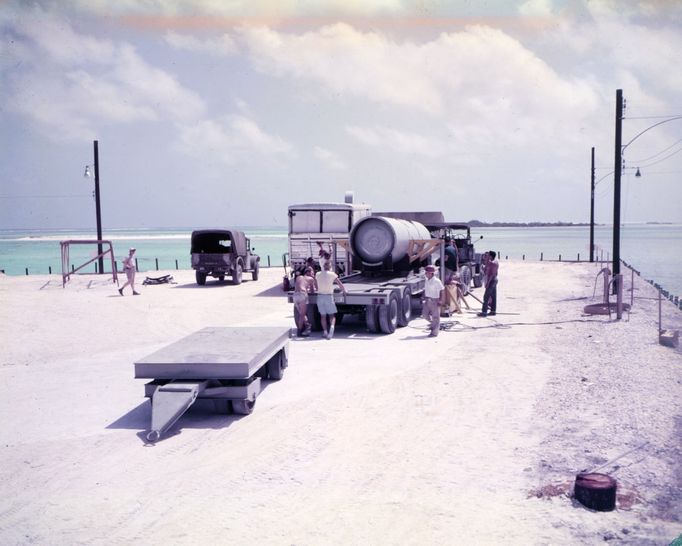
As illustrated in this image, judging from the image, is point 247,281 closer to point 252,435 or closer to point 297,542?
point 252,435

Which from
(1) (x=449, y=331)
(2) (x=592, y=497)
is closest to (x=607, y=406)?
(2) (x=592, y=497)

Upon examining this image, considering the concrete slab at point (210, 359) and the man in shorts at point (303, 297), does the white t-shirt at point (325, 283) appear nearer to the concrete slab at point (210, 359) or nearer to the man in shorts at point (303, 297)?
the man in shorts at point (303, 297)

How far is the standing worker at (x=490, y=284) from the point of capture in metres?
16.6

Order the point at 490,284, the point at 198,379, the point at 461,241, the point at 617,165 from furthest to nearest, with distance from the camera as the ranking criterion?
the point at 461,241, the point at 617,165, the point at 490,284, the point at 198,379

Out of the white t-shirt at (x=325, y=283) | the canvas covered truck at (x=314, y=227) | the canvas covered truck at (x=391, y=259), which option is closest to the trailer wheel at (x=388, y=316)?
the canvas covered truck at (x=391, y=259)

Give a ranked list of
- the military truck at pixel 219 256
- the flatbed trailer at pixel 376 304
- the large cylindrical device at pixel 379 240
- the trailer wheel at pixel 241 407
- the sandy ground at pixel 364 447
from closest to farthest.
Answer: the sandy ground at pixel 364 447 → the trailer wheel at pixel 241 407 → the flatbed trailer at pixel 376 304 → the large cylindrical device at pixel 379 240 → the military truck at pixel 219 256

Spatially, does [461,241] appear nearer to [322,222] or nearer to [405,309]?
[322,222]

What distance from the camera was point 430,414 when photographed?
27.3 feet

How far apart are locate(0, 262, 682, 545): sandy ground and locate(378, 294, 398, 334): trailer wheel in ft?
2.18

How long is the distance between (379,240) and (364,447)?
1116 cm

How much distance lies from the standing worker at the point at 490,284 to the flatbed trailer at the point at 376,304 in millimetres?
2098

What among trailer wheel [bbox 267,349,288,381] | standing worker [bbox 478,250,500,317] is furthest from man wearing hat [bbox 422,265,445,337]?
trailer wheel [bbox 267,349,288,381]

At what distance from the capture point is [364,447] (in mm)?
7172

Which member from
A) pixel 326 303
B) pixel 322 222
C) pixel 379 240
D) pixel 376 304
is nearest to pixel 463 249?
pixel 322 222
